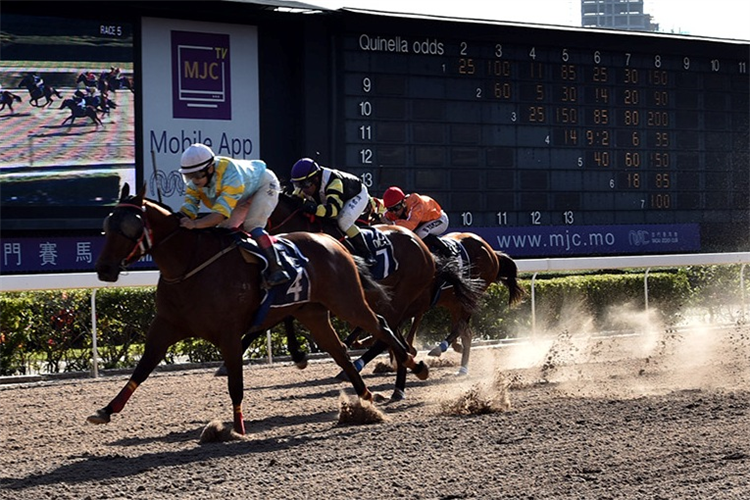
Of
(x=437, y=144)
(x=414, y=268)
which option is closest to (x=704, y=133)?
(x=437, y=144)

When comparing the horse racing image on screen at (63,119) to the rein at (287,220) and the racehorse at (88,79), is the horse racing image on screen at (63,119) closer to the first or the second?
the racehorse at (88,79)

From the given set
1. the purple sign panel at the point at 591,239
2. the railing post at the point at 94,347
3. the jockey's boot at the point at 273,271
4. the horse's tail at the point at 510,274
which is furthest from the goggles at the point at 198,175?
the purple sign panel at the point at 591,239

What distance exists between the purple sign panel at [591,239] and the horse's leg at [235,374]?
6459 millimetres

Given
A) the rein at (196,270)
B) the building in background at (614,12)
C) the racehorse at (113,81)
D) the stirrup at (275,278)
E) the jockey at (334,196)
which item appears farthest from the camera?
the building in background at (614,12)

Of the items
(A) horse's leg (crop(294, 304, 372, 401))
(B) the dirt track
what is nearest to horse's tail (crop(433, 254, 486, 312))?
(B) the dirt track

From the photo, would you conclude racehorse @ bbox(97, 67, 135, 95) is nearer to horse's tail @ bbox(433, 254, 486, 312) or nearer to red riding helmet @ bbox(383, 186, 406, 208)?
red riding helmet @ bbox(383, 186, 406, 208)

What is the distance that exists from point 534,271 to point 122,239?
563 centimetres

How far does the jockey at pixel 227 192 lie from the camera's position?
499 cm

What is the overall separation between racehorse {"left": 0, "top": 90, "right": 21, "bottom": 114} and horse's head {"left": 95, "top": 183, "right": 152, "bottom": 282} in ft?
17.3

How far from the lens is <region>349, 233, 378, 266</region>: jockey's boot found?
257 inches

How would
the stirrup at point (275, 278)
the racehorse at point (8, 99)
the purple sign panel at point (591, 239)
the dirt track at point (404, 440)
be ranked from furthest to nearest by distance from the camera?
1. the purple sign panel at point (591, 239)
2. the racehorse at point (8, 99)
3. the stirrup at point (275, 278)
4. the dirt track at point (404, 440)

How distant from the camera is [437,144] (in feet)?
36.6

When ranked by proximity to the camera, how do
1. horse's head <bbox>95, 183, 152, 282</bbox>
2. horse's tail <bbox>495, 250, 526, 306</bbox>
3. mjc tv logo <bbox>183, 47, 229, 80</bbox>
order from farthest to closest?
mjc tv logo <bbox>183, 47, 229, 80</bbox> → horse's tail <bbox>495, 250, 526, 306</bbox> → horse's head <bbox>95, 183, 152, 282</bbox>

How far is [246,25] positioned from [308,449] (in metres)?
6.84
